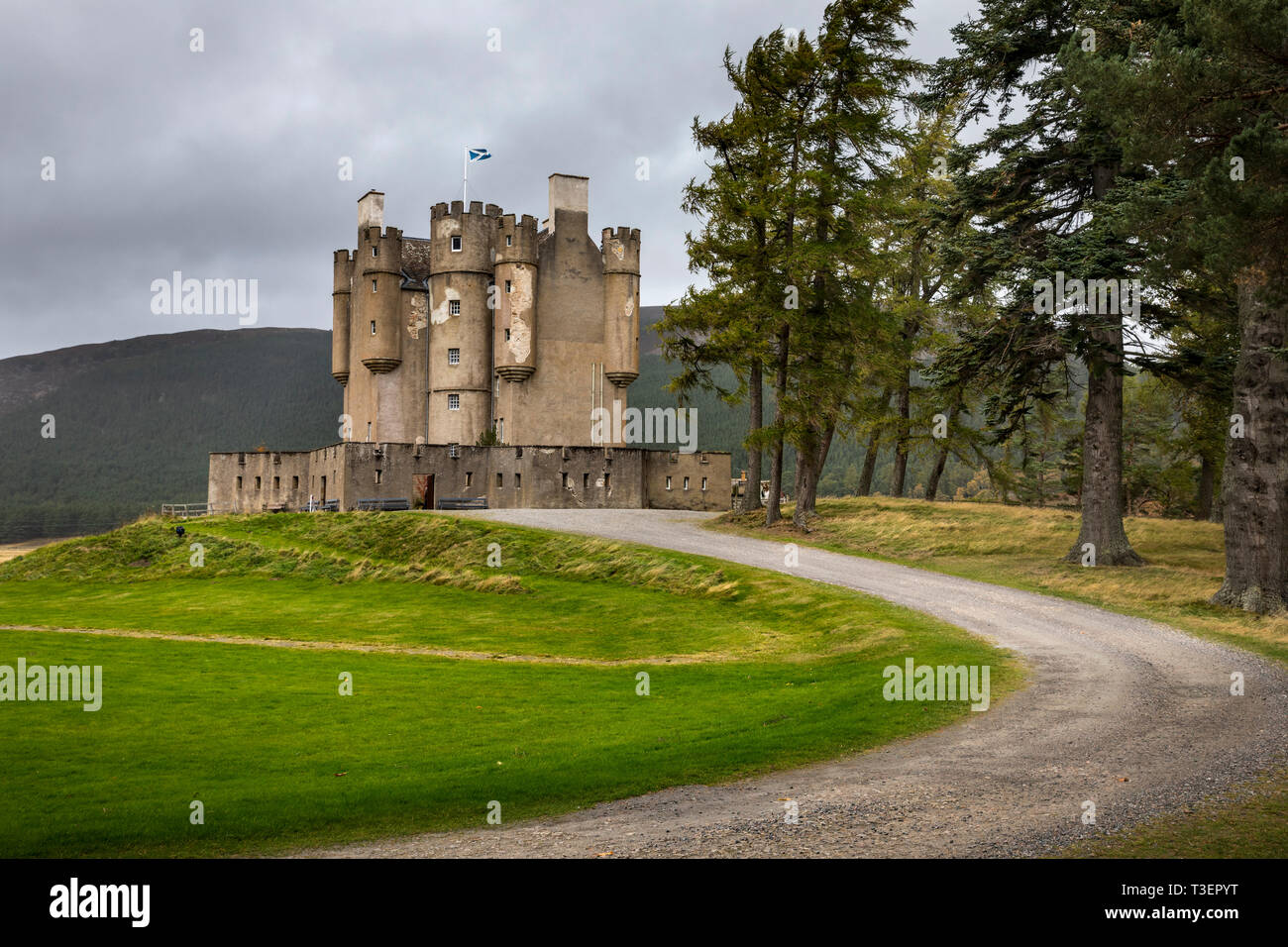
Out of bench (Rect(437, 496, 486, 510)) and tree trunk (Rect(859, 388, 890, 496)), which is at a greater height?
tree trunk (Rect(859, 388, 890, 496))

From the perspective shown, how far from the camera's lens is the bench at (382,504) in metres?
50.3

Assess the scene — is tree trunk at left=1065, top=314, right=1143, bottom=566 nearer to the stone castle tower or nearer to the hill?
the stone castle tower

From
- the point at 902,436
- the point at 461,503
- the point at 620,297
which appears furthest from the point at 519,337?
the point at 902,436

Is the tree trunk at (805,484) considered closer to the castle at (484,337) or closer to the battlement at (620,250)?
the castle at (484,337)

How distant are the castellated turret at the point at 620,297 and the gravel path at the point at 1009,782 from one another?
4879cm

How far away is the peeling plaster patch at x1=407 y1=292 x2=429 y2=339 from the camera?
66312mm

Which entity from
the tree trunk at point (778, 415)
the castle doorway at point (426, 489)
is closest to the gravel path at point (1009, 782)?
the tree trunk at point (778, 415)

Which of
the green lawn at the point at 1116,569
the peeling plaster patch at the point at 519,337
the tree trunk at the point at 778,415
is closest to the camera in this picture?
the green lawn at the point at 1116,569

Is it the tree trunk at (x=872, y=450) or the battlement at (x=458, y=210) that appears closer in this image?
the tree trunk at (x=872, y=450)

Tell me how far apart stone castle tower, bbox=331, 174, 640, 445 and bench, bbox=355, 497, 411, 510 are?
40.6ft

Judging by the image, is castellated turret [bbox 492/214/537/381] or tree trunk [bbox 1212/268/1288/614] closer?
tree trunk [bbox 1212/268/1288/614]

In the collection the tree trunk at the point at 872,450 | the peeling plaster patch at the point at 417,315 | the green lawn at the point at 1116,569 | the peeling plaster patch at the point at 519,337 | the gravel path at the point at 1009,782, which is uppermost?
the peeling plaster patch at the point at 417,315

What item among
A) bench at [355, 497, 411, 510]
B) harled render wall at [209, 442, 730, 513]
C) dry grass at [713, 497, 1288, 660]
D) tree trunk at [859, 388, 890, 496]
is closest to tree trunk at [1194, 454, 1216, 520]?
dry grass at [713, 497, 1288, 660]

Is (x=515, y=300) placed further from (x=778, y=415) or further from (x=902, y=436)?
Result: (x=778, y=415)
